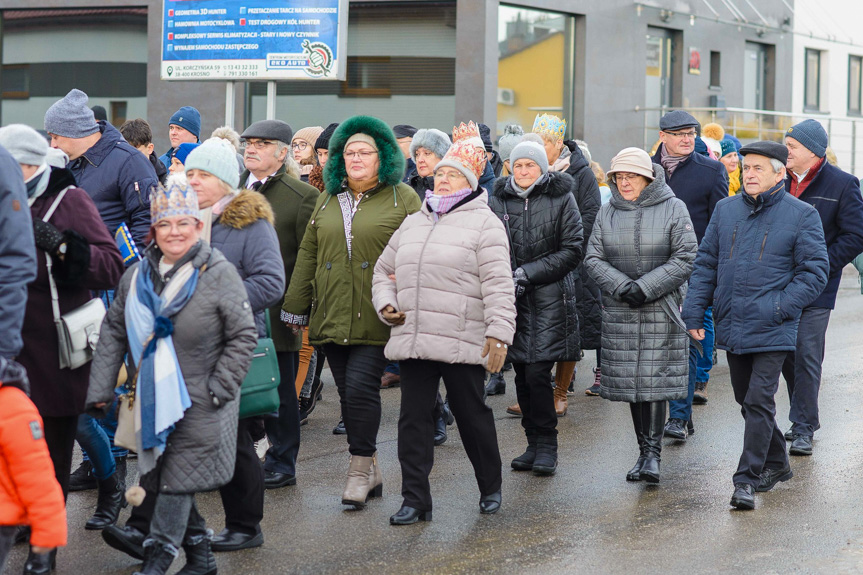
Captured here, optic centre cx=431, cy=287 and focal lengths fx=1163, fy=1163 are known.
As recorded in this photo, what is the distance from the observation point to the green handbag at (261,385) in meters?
5.26

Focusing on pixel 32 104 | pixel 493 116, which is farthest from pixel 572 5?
pixel 32 104

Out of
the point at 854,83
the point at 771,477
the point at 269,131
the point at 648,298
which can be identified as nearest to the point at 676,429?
the point at 771,477

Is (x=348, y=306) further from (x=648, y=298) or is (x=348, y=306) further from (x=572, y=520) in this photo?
(x=648, y=298)

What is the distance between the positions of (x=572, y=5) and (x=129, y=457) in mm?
14079

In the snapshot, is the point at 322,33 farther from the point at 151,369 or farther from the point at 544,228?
the point at 151,369

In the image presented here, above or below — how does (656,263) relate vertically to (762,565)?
above

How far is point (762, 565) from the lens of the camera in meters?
5.29

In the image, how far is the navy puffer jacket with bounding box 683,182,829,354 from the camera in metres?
6.27

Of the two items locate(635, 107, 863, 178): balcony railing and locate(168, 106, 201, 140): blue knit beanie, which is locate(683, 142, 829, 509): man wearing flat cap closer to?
locate(168, 106, 201, 140): blue knit beanie

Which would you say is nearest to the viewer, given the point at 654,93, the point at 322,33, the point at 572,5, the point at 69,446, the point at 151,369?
the point at 151,369

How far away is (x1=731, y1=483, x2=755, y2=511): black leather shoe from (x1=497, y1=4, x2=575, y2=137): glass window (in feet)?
41.9

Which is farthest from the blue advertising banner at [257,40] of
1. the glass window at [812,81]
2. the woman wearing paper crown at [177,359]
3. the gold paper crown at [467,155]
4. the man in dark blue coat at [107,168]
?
the glass window at [812,81]

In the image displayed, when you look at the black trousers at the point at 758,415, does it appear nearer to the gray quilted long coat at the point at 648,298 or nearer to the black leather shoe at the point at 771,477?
the black leather shoe at the point at 771,477

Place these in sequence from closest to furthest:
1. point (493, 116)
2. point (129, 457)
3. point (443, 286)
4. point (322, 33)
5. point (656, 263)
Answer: point (443, 286), point (656, 263), point (129, 457), point (322, 33), point (493, 116)
